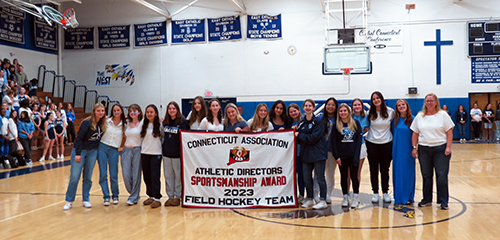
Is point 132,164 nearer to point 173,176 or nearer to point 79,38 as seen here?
point 173,176

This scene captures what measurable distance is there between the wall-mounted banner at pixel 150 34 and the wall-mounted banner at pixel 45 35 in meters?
4.00

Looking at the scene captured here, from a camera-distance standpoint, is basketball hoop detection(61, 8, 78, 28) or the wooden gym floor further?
basketball hoop detection(61, 8, 78, 28)

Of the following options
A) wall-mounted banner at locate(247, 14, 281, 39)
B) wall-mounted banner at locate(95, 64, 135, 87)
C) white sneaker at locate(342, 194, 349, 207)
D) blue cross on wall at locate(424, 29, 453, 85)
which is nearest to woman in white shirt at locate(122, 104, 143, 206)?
white sneaker at locate(342, 194, 349, 207)

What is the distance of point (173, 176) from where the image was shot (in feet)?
18.2

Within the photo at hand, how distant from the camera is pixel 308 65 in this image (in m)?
16.9

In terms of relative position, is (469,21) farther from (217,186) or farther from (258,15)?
(217,186)

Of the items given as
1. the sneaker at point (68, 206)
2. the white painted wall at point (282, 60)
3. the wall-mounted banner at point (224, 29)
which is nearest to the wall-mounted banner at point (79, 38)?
the white painted wall at point (282, 60)

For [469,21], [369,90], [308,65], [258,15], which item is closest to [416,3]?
[469,21]

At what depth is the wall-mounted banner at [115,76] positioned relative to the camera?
18531mm

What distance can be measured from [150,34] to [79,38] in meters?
3.72

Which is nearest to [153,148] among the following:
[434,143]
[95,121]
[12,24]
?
[95,121]

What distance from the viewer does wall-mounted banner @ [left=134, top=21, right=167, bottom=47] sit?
715 inches

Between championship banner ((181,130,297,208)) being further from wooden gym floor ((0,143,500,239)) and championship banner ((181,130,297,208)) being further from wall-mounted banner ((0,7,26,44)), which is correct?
wall-mounted banner ((0,7,26,44))

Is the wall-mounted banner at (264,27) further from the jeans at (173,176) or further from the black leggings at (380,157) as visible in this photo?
the jeans at (173,176)
